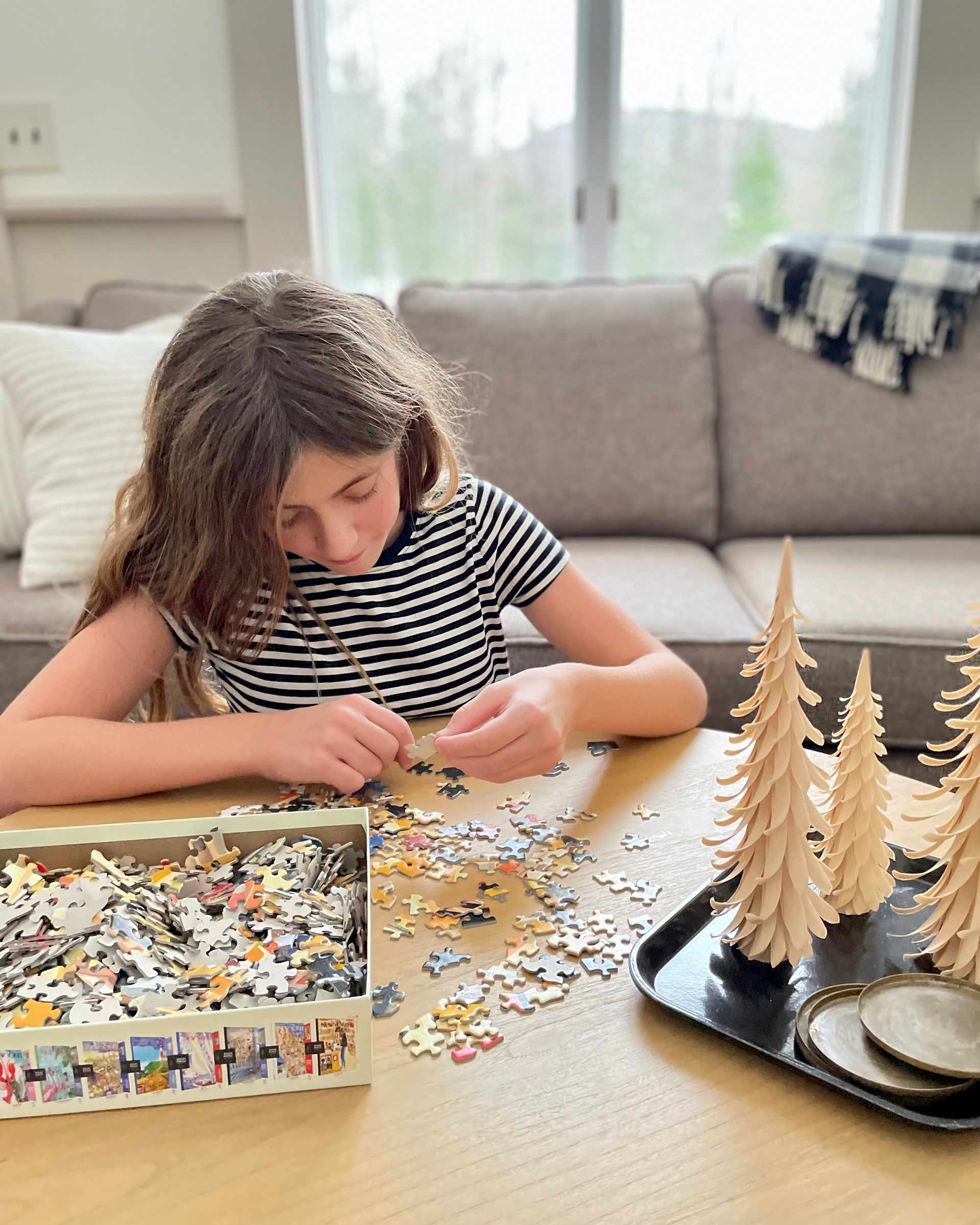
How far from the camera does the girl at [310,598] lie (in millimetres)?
1001

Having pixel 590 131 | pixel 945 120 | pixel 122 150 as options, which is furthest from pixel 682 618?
pixel 122 150

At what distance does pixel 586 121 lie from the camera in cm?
321

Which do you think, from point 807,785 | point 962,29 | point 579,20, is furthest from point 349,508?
point 962,29

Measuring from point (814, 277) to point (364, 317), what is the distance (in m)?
1.69

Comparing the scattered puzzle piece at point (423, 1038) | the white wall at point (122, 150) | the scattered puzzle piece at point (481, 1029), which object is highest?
the white wall at point (122, 150)

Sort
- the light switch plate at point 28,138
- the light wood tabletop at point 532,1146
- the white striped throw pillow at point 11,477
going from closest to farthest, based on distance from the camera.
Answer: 1. the light wood tabletop at point 532,1146
2. the white striped throw pillow at point 11,477
3. the light switch plate at point 28,138

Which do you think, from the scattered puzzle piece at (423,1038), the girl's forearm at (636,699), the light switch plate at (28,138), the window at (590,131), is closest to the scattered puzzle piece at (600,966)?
the scattered puzzle piece at (423,1038)

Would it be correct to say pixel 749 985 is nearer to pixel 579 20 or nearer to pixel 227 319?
pixel 227 319

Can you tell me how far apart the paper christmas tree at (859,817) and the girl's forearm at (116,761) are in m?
0.54

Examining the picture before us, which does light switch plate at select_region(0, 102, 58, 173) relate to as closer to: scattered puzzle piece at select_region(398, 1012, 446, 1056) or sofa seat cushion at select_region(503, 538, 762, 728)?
sofa seat cushion at select_region(503, 538, 762, 728)

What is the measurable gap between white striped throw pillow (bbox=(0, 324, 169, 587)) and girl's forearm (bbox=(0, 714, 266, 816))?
3.93 ft

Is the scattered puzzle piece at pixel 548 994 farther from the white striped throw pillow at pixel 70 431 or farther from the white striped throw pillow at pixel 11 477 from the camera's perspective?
the white striped throw pillow at pixel 11 477

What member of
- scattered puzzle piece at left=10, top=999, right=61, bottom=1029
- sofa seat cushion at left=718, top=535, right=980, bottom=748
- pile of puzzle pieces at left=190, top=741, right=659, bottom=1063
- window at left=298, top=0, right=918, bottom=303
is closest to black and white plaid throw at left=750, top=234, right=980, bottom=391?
sofa seat cushion at left=718, top=535, right=980, bottom=748

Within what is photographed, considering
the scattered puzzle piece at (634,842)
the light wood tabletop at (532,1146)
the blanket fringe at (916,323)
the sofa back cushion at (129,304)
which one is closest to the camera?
the light wood tabletop at (532,1146)
